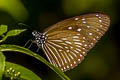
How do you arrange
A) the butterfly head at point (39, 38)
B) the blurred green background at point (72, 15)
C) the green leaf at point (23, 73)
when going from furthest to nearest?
the blurred green background at point (72, 15), the butterfly head at point (39, 38), the green leaf at point (23, 73)

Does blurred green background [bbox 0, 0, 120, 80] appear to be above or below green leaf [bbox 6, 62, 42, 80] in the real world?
below

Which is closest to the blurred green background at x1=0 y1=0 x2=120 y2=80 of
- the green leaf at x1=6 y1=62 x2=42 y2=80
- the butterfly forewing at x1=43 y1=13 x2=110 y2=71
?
the butterfly forewing at x1=43 y1=13 x2=110 y2=71

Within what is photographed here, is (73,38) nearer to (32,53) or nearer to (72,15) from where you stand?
(72,15)

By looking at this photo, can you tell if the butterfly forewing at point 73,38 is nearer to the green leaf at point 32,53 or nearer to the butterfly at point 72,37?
the butterfly at point 72,37

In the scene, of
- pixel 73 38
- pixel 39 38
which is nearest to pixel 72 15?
pixel 73 38

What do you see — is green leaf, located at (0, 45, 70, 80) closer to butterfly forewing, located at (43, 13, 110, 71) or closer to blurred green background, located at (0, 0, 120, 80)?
butterfly forewing, located at (43, 13, 110, 71)

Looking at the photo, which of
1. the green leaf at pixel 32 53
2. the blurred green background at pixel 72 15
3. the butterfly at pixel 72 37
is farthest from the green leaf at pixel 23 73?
the blurred green background at pixel 72 15

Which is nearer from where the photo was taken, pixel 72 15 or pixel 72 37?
pixel 72 37
